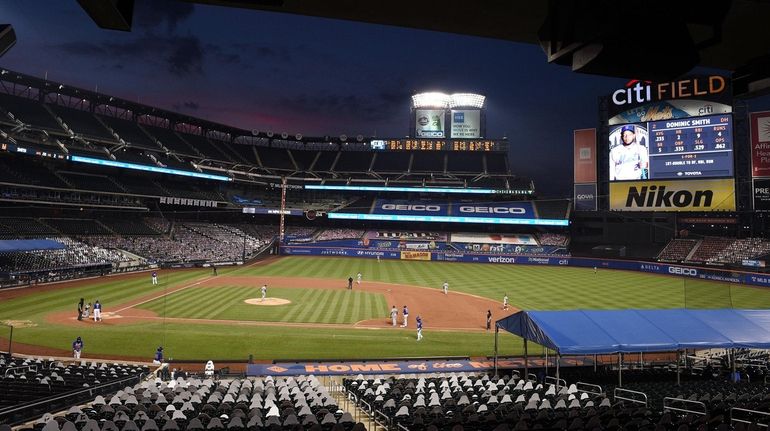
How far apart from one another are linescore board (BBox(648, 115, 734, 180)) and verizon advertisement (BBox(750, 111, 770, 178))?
681 centimetres

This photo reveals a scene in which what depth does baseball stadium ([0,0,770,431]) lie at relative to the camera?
31.3ft

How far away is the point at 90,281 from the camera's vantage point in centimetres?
4569

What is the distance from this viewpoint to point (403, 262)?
70.1 m

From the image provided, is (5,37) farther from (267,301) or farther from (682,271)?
(682,271)

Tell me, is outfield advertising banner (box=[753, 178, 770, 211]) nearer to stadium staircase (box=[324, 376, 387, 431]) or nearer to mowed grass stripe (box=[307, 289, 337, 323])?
mowed grass stripe (box=[307, 289, 337, 323])

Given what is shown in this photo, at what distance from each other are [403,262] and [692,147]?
38668mm

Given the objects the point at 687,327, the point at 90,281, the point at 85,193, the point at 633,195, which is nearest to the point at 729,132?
the point at 633,195

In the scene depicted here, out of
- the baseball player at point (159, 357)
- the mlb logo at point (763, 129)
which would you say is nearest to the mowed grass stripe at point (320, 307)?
the baseball player at point (159, 357)

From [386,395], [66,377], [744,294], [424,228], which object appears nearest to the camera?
[386,395]

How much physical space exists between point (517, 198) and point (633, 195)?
37177 mm

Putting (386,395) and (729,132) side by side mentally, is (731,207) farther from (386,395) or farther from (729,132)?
(386,395)

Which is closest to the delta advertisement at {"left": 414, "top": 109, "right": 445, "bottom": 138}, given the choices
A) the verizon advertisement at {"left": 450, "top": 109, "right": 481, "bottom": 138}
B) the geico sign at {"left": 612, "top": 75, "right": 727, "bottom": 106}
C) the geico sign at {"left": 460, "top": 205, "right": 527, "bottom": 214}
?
the verizon advertisement at {"left": 450, "top": 109, "right": 481, "bottom": 138}

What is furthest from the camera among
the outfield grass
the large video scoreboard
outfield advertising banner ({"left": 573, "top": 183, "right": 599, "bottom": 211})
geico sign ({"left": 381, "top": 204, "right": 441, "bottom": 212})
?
the large video scoreboard

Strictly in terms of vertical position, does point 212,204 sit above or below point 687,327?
above
